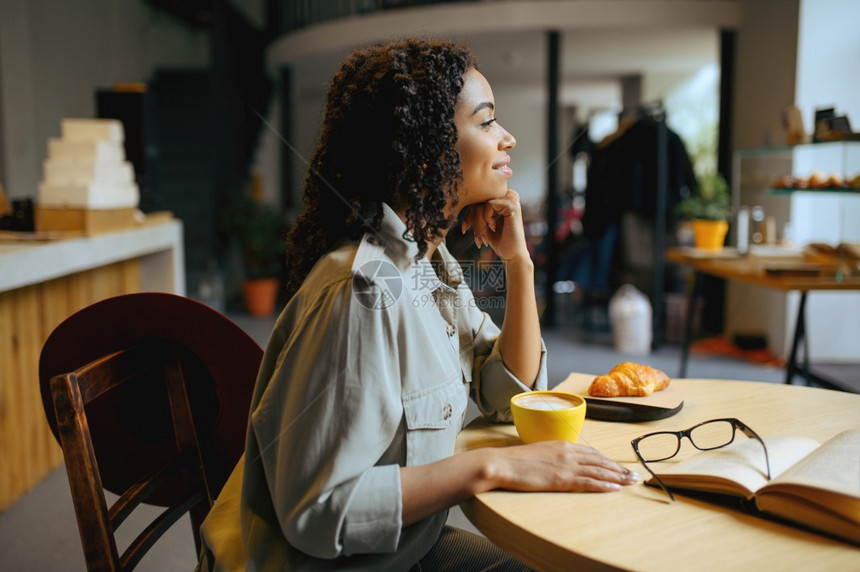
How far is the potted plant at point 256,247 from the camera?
20.2ft

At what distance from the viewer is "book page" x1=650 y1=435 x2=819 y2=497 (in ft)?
2.63

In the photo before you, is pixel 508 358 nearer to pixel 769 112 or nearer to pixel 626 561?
pixel 626 561

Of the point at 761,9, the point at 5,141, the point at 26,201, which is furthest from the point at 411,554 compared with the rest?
the point at 5,141

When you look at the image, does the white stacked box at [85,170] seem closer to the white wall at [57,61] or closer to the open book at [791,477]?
the white wall at [57,61]

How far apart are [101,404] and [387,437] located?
0.54 meters

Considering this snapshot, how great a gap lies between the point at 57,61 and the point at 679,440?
6746 millimetres

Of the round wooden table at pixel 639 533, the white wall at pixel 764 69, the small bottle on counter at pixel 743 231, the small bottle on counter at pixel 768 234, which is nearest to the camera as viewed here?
the round wooden table at pixel 639 533

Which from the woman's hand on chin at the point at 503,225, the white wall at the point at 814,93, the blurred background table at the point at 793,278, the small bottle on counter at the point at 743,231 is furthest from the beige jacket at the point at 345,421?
the white wall at the point at 814,93

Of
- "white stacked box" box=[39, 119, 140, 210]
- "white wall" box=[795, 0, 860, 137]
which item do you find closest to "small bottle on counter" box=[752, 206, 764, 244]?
"white wall" box=[795, 0, 860, 137]

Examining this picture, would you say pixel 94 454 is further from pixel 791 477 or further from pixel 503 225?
pixel 791 477

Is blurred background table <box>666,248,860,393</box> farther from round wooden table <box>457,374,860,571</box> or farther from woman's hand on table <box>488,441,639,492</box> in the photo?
woman's hand on table <box>488,441,639,492</box>

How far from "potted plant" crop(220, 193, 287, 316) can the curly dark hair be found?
5267 mm

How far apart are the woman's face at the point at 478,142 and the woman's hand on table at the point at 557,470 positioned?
0.40 m

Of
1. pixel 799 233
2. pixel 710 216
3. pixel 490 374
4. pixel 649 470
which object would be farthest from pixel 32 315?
pixel 799 233
